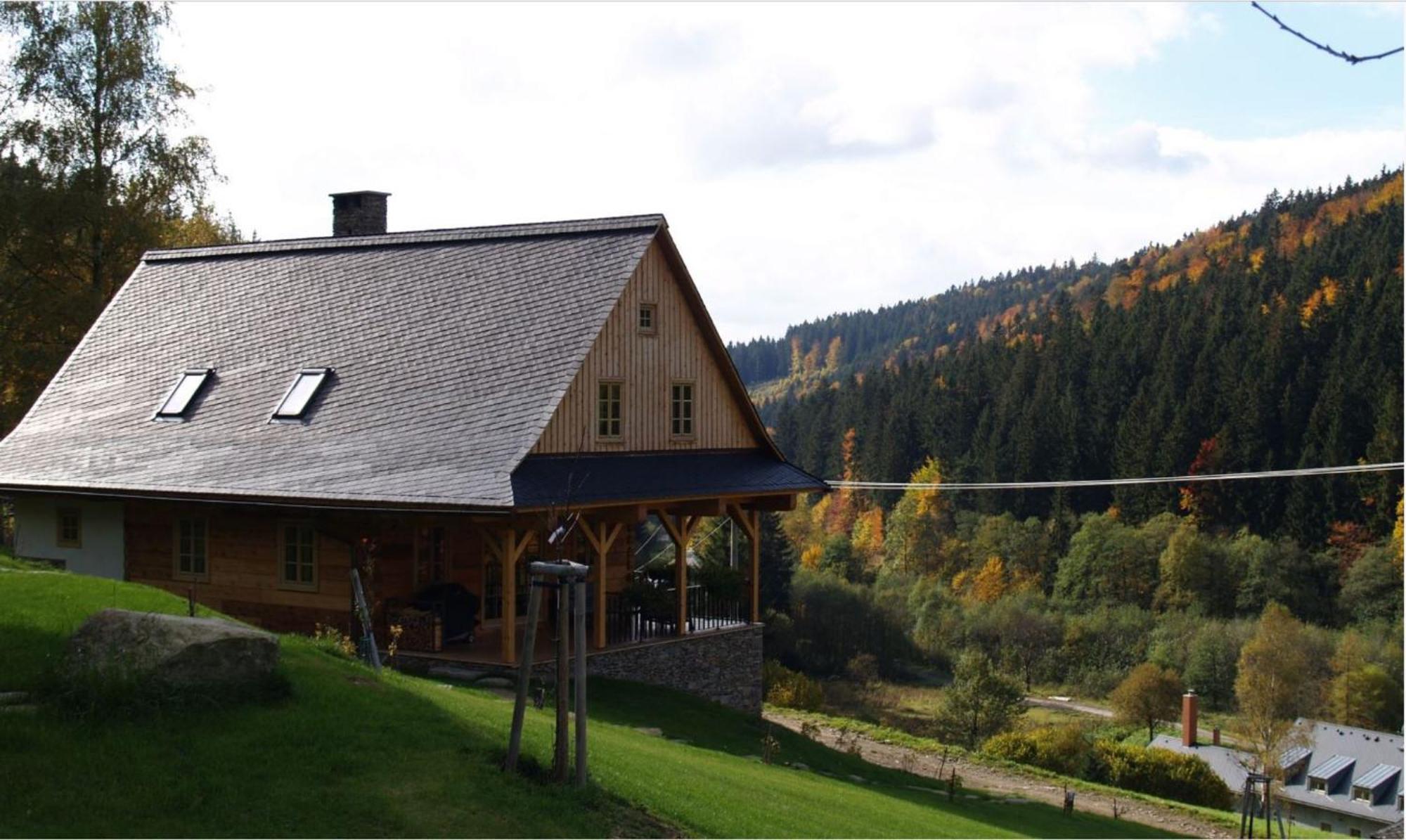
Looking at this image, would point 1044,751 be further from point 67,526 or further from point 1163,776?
point 67,526

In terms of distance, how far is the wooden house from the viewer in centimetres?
2019

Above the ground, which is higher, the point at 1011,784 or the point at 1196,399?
the point at 1196,399

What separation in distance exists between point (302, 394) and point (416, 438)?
3.20m

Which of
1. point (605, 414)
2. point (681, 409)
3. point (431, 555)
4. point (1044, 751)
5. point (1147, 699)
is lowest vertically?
point (1147, 699)

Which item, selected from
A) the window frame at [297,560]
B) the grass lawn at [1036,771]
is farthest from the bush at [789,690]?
the window frame at [297,560]

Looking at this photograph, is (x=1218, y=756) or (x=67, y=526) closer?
(x=67, y=526)

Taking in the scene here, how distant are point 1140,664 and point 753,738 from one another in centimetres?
4806

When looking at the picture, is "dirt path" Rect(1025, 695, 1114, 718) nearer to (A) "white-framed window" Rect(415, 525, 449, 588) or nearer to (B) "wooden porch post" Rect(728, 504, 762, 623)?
(B) "wooden porch post" Rect(728, 504, 762, 623)

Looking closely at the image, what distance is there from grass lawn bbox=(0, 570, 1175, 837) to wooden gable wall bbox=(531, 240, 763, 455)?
7.13 m

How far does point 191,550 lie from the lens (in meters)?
22.4

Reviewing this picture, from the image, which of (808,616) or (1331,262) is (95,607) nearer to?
(808,616)

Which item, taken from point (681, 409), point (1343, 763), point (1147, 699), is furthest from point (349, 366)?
point (1147, 699)

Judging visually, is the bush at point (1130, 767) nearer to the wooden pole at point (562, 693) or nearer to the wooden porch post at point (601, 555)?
the wooden porch post at point (601, 555)

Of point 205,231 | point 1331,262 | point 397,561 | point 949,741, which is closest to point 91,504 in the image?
point 397,561
